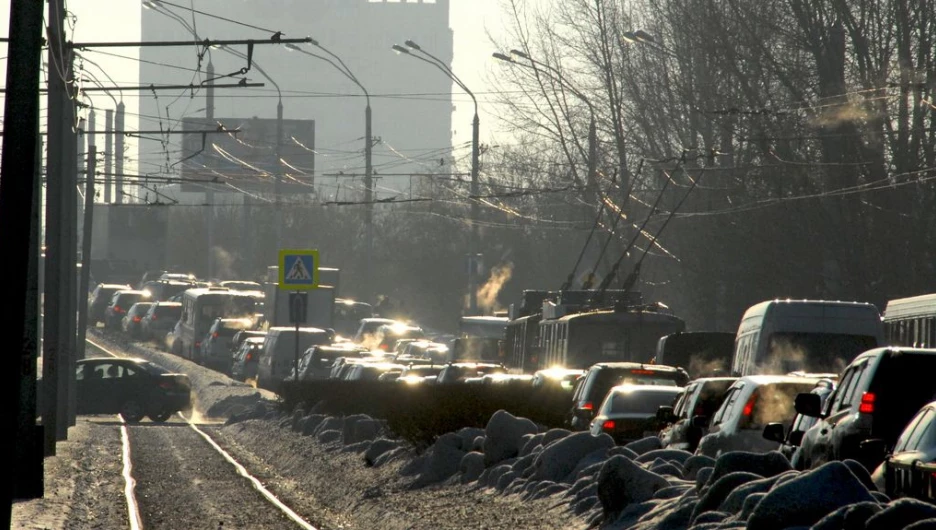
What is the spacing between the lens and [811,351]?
963 inches

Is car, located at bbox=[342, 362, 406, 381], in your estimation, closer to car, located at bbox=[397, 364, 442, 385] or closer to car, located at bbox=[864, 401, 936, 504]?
car, located at bbox=[397, 364, 442, 385]

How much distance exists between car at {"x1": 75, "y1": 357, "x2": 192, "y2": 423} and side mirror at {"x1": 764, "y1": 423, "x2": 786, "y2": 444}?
2362 cm

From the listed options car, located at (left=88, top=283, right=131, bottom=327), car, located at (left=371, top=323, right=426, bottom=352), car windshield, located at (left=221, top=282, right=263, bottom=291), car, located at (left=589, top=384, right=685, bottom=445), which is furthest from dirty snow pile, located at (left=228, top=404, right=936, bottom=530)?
car, located at (left=88, top=283, right=131, bottom=327)

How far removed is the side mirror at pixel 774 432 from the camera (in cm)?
1405

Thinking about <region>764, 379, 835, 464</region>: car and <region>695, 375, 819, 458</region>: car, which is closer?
<region>764, 379, 835, 464</region>: car

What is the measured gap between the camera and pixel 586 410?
21.2 meters

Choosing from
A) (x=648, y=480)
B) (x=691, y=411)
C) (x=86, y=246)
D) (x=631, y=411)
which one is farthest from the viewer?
(x=86, y=246)

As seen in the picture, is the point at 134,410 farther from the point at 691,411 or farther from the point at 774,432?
the point at 774,432

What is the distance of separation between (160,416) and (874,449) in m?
27.4

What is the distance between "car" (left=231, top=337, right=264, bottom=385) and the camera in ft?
160

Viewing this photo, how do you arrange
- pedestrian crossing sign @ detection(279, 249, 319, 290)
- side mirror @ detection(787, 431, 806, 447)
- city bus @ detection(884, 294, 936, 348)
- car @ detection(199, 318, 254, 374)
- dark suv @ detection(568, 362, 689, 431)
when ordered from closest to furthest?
side mirror @ detection(787, 431, 806, 447), dark suv @ detection(568, 362, 689, 431), city bus @ detection(884, 294, 936, 348), pedestrian crossing sign @ detection(279, 249, 319, 290), car @ detection(199, 318, 254, 374)

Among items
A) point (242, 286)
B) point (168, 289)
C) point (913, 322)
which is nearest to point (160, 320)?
point (168, 289)

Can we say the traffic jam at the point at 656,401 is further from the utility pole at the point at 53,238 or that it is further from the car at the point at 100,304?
the car at the point at 100,304

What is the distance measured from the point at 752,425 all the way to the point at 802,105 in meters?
28.0
